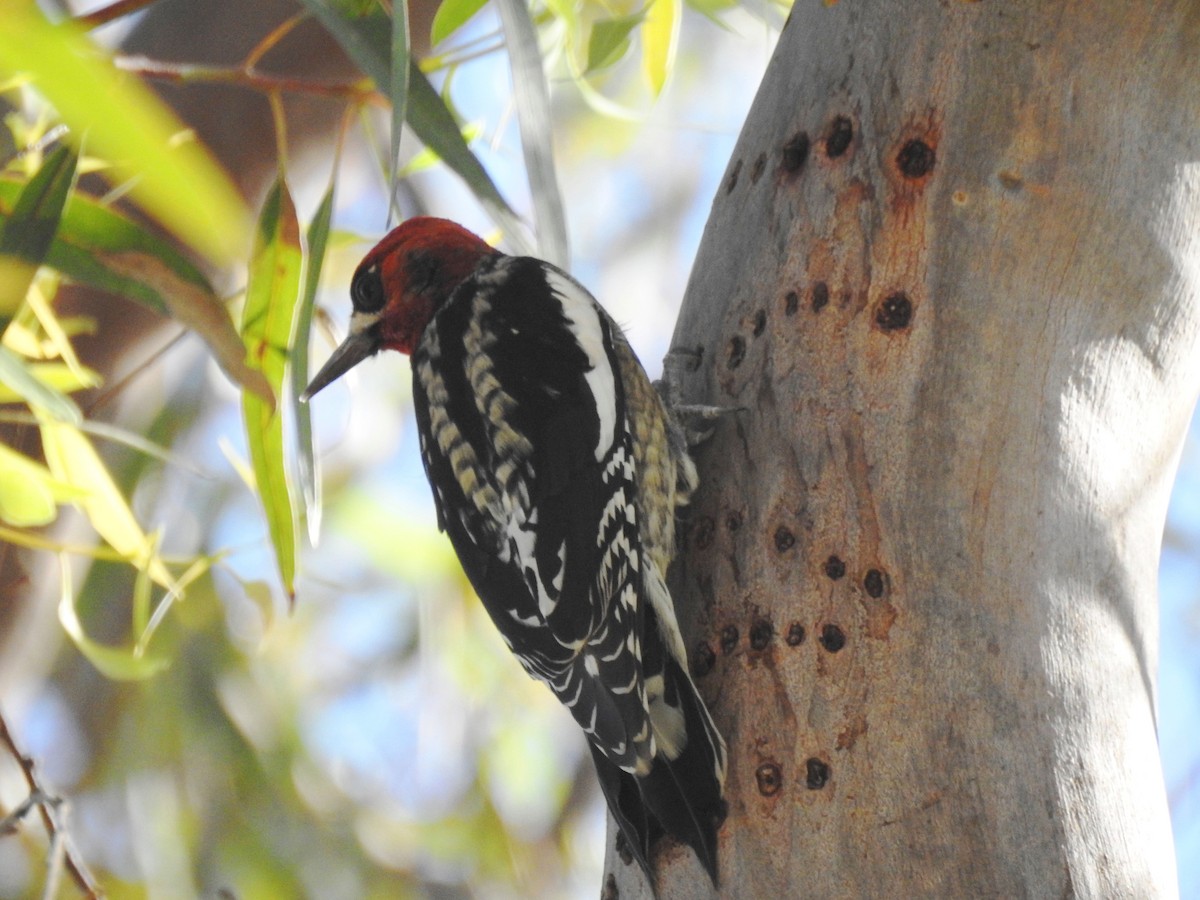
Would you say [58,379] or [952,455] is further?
[58,379]

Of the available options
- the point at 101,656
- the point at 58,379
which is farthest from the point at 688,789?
the point at 58,379

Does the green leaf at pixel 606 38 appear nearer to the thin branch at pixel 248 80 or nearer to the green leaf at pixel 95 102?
the thin branch at pixel 248 80

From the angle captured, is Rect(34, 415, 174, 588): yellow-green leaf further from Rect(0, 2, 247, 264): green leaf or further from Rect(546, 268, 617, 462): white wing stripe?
Rect(546, 268, 617, 462): white wing stripe

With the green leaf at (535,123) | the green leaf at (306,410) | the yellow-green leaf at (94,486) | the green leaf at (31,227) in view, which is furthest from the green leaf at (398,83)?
the yellow-green leaf at (94,486)

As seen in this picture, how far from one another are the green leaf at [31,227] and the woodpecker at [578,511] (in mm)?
362

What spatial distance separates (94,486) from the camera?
6.23 feet

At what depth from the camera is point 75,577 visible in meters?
2.98

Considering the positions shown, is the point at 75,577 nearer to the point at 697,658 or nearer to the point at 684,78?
the point at 697,658

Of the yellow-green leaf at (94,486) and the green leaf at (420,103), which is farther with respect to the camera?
the yellow-green leaf at (94,486)

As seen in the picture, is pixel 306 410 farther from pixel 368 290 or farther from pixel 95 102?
pixel 368 290

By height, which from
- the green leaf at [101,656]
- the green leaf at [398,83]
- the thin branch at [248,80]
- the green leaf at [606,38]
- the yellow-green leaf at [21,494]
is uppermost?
the green leaf at [606,38]

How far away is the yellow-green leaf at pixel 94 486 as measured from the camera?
6.17 feet

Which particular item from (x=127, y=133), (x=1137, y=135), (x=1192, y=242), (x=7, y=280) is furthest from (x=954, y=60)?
(x=7, y=280)

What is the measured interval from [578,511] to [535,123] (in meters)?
0.50
